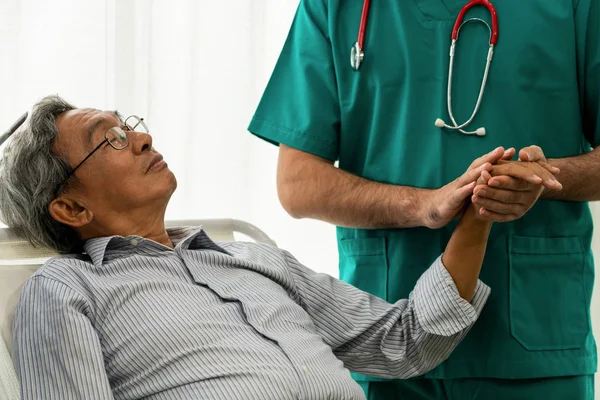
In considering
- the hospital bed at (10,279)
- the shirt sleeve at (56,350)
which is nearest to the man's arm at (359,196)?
the hospital bed at (10,279)

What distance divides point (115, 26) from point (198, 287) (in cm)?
129

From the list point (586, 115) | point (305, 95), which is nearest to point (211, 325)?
point (305, 95)

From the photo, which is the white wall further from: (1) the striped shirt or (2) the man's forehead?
(1) the striped shirt

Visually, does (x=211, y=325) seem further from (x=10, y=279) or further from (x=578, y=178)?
(x=578, y=178)

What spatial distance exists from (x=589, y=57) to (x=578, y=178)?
28cm

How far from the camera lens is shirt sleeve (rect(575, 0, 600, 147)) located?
67.9 inches

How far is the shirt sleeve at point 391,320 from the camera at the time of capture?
162cm

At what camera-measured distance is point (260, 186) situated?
2.89m

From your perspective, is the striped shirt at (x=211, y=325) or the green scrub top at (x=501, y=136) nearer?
the striped shirt at (x=211, y=325)

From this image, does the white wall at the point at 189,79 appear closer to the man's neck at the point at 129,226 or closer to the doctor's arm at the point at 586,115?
the man's neck at the point at 129,226

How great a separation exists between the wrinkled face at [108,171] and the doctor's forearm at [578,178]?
2.64ft

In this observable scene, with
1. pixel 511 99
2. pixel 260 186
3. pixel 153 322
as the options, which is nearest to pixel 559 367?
pixel 511 99

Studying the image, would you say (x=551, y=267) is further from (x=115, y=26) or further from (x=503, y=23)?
(x=115, y=26)

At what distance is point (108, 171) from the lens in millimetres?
1672
